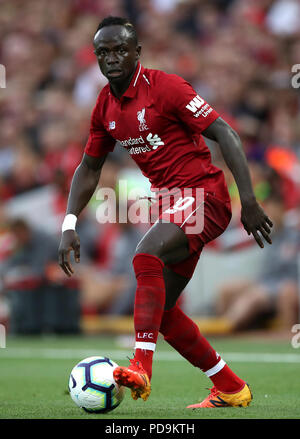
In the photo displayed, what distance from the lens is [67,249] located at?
16.8ft

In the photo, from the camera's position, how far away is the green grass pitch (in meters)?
4.93

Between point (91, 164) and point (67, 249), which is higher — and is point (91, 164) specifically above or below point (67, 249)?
above

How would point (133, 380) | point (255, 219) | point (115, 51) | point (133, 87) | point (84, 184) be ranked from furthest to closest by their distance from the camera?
point (84, 184) → point (133, 87) → point (115, 51) → point (255, 219) → point (133, 380)

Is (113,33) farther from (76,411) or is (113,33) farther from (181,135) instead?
(76,411)

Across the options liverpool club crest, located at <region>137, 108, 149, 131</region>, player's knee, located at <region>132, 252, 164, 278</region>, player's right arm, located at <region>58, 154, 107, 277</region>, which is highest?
liverpool club crest, located at <region>137, 108, 149, 131</region>

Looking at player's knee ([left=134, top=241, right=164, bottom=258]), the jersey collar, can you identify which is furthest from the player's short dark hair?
player's knee ([left=134, top=241, right=164, bottom=258])

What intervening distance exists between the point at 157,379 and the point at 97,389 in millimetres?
2453

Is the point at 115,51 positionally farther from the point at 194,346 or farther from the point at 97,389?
the point at 97,389

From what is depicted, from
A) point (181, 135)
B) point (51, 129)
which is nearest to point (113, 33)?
point (181, 135)

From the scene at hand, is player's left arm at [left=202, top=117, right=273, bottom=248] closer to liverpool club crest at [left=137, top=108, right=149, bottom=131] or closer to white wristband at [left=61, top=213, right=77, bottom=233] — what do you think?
liverpool club crest at [left=137, top=108, right=149, bottom=131]

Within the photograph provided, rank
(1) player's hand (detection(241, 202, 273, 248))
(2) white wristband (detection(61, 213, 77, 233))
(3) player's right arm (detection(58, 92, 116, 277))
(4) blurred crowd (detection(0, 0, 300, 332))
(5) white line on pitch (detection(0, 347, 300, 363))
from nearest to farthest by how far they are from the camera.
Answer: (1) player's hand (detection(241, 202, 273, 248))
(2) white wristband (detection(61, 213, 77, 233))
(3) player's right arm (detection(58, 92, 116, 277))
(5) white line on pitch (detection(0, 347, 300, 363))
(4) blurred crowd (detection(0, 0, 300, 332))

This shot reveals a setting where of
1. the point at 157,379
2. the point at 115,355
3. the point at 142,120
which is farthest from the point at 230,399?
the point at 115,355

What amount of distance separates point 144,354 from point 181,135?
130cm

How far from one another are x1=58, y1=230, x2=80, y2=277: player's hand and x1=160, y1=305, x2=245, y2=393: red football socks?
0.63m
